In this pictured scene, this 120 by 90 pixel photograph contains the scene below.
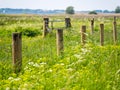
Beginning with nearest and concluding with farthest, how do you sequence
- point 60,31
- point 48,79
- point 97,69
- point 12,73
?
point 48,79 < point 97,69 < point 12,73 < point 60,31

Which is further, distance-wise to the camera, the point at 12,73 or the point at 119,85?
the point at 12,73

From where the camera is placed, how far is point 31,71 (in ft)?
25.3

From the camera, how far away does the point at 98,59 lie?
8320 millimetres

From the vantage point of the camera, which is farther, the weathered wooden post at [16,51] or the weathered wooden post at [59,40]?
the weathered wooden post at [59,40]

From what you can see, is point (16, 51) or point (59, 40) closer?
point (16, 51)

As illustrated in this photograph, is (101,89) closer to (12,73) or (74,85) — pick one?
(74,85)

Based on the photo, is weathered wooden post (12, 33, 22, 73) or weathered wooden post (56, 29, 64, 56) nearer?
weathered wooden post (12, 33, 22, 73)

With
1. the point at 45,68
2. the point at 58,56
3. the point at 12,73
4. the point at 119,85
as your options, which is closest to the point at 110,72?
the point at 119,85

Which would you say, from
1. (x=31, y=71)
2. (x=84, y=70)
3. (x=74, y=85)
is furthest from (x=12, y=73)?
(x=74, y=85)

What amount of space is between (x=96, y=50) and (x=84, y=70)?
2.32m

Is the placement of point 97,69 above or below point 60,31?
below

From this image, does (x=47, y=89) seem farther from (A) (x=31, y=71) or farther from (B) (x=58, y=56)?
(B) (x=58, y=56)

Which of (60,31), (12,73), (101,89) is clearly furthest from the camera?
(60,31)

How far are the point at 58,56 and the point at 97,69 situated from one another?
6.91 ft
